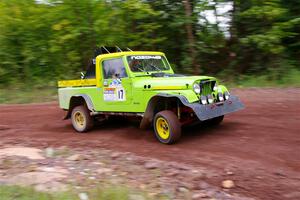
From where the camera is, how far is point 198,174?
5.45 meters

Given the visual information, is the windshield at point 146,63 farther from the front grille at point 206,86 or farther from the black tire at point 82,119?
the black tire at point 82,119

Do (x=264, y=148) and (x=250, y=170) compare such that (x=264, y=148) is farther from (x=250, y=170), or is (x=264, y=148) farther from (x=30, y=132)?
(x=30, y=132)

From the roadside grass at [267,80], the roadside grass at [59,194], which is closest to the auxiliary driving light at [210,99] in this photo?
the roadside grass at [59,194]

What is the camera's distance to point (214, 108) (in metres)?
7.12

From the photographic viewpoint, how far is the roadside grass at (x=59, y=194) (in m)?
4.56

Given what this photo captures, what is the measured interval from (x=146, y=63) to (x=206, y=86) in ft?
5.49

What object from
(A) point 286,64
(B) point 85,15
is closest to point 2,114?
(B) point 85,15

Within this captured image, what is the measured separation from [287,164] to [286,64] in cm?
982

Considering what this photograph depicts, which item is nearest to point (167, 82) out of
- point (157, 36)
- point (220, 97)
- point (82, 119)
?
point (220, 97)

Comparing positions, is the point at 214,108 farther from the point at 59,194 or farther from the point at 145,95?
the point at 59,194

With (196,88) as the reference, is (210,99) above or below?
below

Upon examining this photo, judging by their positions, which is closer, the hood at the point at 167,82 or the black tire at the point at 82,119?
the hood at the point at 167,82

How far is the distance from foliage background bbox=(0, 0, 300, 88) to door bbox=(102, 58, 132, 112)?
719 centimetres

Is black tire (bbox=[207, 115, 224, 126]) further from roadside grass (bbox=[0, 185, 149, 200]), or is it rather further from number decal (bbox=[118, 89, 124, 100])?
roadside grass (bbox=[0, 185, 149, 200])
